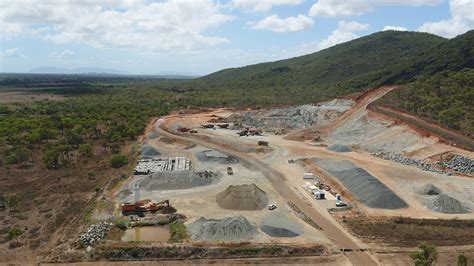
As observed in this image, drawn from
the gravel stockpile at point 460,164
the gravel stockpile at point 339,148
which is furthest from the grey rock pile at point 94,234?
the gravel stockpile at point 460,164

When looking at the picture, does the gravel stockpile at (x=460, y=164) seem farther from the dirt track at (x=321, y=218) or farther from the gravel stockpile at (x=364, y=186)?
the dirt track at (x=321, y=218)

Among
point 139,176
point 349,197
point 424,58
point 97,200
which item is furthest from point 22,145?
point 424,58

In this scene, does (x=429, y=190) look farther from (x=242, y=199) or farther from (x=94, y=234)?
(x=94, y=234)

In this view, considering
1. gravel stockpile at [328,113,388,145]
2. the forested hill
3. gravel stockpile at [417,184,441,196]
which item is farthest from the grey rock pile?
the forested hill

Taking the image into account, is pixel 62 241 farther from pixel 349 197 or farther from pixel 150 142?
pixel 150 142

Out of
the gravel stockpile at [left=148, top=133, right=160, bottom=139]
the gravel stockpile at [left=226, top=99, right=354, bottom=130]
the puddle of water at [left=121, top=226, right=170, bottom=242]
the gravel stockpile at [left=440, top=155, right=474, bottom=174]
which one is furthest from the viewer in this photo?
the gravel stockpile at [left=226, top=99, right=354, bottom=130]

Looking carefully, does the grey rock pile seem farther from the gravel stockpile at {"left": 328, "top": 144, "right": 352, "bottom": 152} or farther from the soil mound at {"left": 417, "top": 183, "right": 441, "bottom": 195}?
the gravel stockpile at {"left": 328, "top": 144, "right": 352, "bottom": 152}

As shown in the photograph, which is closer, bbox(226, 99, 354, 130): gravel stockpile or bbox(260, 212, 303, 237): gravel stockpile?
bbox(260, 212, 303, 237): gravel stockpile
